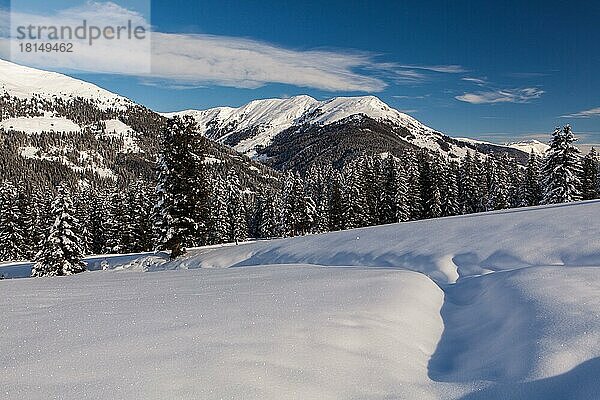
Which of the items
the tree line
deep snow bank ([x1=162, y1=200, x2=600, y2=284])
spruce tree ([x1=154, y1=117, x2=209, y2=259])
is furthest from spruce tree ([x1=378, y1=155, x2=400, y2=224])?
deep snow bank ([x1=162, y1=200, x2=600, y2=284])

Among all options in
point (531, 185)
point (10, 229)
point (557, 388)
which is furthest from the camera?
point (531, 185)

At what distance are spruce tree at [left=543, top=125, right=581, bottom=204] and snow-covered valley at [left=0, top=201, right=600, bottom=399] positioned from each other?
3354 cm

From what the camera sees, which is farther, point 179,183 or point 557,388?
point 179,183

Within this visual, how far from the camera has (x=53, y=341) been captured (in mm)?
4668

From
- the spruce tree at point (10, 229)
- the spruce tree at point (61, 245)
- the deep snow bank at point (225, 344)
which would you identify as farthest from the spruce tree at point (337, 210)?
the deep snow bank at point (225, 344)

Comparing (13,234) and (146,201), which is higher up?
(146,201)

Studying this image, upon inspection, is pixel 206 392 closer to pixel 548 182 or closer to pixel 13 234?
pixel 548 182

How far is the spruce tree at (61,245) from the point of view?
31.1 m

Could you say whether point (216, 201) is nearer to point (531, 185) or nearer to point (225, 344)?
point (531, 185)

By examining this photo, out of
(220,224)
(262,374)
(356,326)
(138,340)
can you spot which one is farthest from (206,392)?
(220,224)

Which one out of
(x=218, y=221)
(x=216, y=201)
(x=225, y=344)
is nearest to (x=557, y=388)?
(x=225, y=344)

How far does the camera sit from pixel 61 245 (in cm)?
3178

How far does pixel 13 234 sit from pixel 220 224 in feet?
95.9

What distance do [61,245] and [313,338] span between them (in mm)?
33362
